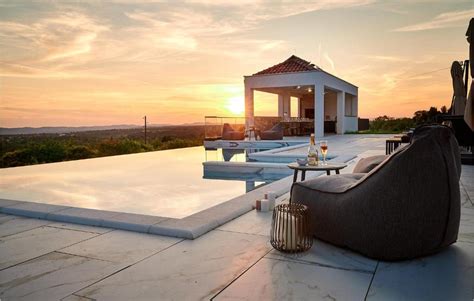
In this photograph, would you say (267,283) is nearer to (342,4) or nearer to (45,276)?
(45,276)

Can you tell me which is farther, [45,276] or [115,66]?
[115,66]

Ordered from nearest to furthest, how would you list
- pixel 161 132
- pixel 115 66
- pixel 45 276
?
pixel 45 276 < pixel 115 66 < pixel 161 132

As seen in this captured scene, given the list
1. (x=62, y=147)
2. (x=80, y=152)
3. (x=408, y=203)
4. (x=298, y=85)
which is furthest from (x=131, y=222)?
(x=298, y=85)

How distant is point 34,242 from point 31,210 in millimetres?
902

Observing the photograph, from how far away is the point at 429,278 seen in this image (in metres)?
1.87

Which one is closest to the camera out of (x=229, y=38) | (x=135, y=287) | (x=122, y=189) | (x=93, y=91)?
(x=135, y=287)

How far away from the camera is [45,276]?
77.2 inches

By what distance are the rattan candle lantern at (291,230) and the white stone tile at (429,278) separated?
0.46 metres

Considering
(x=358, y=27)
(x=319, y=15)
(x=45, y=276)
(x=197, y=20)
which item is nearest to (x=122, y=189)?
(x=45, y=276)

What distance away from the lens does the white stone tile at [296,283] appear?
168 centimetres

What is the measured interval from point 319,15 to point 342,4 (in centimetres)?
77

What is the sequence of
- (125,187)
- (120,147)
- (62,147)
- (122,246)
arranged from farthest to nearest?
(120,147)
(62,147)
(125,187)
(122,246)

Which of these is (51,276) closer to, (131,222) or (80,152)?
(131,222)

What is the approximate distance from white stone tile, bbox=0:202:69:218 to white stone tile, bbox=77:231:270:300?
160cm
